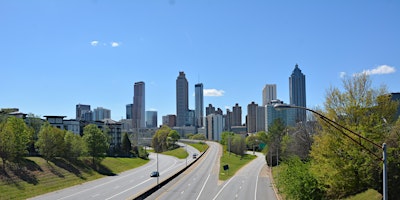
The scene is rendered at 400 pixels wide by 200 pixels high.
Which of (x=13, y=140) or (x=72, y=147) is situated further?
(x=72, y=147)

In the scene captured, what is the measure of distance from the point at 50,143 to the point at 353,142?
200 feet

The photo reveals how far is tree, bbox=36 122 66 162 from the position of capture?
70562 millimetres

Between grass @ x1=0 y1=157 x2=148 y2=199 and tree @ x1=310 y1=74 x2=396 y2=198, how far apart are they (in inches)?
1516

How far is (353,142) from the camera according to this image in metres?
22.6

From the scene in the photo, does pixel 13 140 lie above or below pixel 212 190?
above

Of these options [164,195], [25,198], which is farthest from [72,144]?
[164,195]

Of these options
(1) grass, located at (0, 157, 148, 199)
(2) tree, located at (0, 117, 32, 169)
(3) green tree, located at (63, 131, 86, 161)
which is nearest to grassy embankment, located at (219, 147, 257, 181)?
(1) grass, located at (0, 157, 148, 199)

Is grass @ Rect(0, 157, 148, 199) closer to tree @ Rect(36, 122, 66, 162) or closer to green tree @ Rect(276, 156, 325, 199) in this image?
tree @ Rect(36, 122, 66, 162)

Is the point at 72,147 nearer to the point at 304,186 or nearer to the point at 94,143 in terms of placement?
the point at 94,143

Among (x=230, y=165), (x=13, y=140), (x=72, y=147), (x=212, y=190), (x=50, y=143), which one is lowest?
(x=230, y=165)

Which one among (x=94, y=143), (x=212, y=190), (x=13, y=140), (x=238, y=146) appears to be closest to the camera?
(x=212, y=190)

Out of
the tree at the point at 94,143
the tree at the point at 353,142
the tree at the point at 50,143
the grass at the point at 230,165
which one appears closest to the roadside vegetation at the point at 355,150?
the tree at the point at 353,142

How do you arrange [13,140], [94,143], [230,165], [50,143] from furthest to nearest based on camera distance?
[230,165]
[94,143]
[50,143]
[13,140]

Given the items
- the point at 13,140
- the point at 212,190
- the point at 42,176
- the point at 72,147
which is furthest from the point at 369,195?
the point at 72,147
